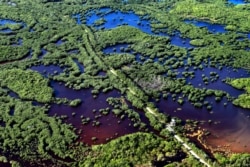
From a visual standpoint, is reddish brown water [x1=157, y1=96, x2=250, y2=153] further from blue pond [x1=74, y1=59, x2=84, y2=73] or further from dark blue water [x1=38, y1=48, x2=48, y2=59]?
dark blue water [x1=38, y1=48, x2=48, y2=59]

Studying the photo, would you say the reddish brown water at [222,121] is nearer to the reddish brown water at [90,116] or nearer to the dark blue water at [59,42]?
the reddish brown water at [90,116]

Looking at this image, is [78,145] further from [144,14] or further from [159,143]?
[144,14]

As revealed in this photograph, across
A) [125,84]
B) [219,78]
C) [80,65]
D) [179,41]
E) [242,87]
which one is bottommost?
[80,65]

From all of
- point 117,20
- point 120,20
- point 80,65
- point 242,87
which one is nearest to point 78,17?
point 117,20

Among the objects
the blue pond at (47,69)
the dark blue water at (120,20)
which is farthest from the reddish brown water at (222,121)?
the dark blue water at (120,20)

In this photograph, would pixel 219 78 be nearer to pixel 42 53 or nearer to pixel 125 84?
pixel 125 84

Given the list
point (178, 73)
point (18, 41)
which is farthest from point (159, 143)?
point (18, 41)

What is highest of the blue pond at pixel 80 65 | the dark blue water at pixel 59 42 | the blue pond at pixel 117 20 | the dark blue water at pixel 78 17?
the blue pond at pixel 117 20

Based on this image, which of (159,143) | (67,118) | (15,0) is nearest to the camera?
(159,143)
